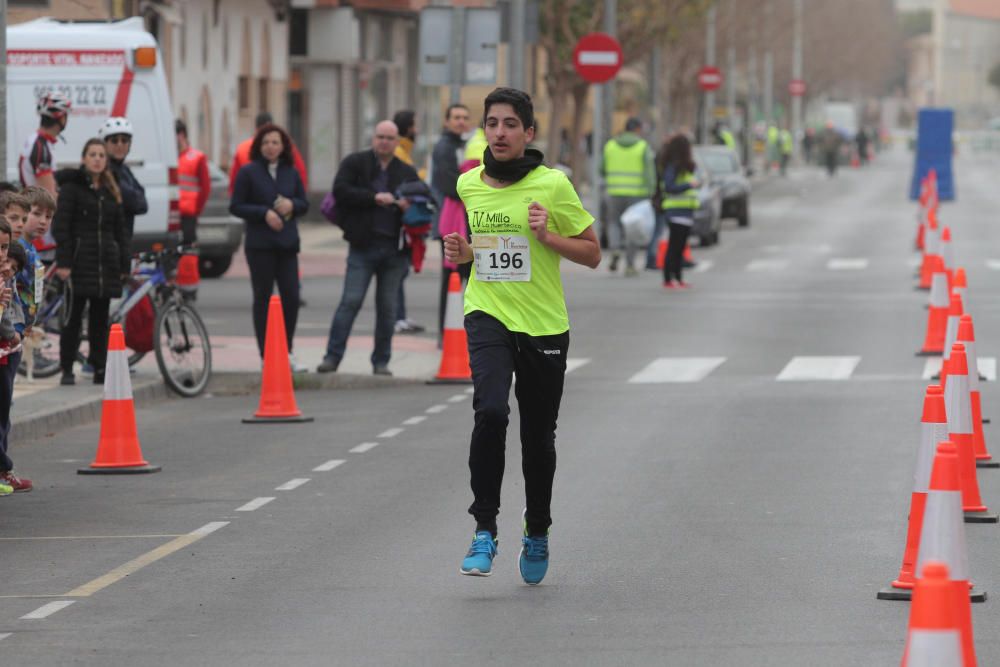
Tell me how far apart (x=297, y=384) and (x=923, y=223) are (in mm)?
21968

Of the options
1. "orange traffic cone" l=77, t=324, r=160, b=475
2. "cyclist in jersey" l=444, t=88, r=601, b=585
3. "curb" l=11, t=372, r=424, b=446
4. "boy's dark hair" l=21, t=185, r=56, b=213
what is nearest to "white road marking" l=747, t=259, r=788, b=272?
"curb" l=11, t=372, r=424, b=446

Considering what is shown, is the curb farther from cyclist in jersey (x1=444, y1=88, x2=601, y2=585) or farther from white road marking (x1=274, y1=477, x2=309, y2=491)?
cyclist in jersey (x1=444, y1=88, x2=601, y2=585)

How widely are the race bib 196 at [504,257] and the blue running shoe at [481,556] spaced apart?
0.96 metres

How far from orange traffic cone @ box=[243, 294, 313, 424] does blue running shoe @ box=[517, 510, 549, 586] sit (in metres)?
6.03

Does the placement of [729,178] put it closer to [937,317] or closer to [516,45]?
[516,45]

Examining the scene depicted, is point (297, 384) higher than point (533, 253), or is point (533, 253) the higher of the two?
point (533, 253)

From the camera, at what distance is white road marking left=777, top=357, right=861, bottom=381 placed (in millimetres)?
18000

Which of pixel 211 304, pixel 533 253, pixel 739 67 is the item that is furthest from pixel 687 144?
pixel 739 67

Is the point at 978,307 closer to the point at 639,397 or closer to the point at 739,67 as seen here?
the point at 639,397

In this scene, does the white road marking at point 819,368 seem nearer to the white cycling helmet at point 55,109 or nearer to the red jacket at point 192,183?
the white cycling helmet at point 55,109

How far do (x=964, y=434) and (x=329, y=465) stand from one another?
3.72 m

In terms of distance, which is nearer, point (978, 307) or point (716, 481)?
point (716, 481)

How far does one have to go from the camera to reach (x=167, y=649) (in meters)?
7.83


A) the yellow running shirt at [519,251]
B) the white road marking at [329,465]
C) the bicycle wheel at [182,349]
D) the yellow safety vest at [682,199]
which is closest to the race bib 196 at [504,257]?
the yellow running shirt at [519,251]
